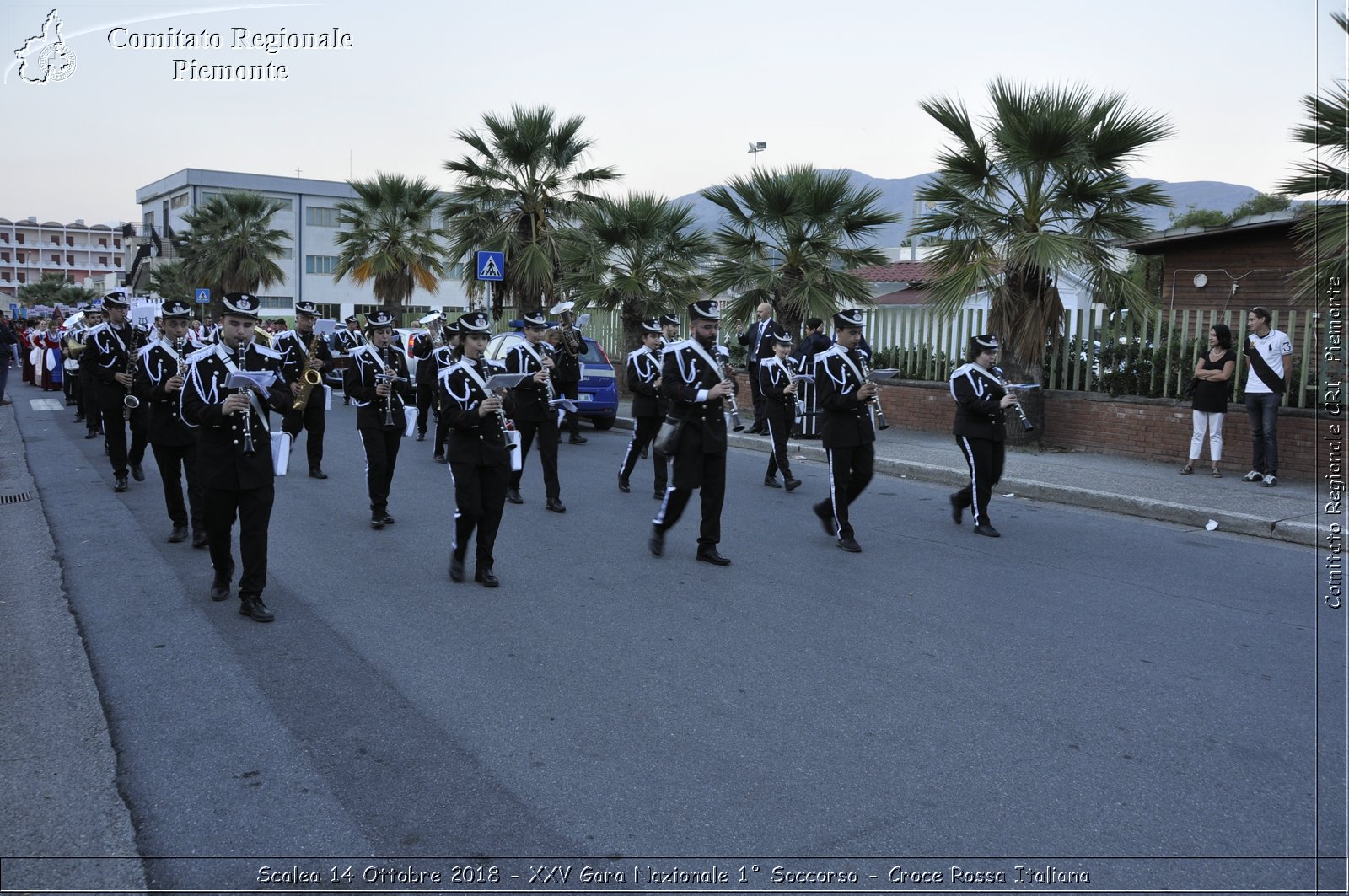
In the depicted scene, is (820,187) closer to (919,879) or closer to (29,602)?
(29,602)

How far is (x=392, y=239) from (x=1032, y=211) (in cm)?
2275

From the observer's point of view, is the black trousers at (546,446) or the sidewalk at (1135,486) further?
the black trousers at (546,446)

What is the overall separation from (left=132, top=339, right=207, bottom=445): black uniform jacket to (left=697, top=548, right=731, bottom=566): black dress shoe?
4.05 meters

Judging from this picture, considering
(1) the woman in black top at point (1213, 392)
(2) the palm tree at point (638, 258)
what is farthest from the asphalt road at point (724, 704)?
(2) the palm tree at point (638, 258)

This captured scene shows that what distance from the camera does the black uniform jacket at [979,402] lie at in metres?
9.47

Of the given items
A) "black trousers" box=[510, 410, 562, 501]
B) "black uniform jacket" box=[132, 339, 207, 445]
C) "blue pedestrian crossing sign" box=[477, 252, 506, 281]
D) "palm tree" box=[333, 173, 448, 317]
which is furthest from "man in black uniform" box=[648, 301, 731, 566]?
"palm tree" box=[333, 173, 448, 317]

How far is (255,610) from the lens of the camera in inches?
256

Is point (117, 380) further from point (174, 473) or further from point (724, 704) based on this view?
point (724, 704)

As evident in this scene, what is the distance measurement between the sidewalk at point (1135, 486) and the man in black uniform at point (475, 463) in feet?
20.9

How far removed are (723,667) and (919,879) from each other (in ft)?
7.20

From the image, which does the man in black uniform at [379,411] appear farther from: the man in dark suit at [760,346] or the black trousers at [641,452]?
the man in dark suit at [760,346]

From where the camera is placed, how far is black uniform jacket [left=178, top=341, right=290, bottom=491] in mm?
6492

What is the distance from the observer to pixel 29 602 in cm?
693

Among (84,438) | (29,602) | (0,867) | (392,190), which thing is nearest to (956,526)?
(29,602)
